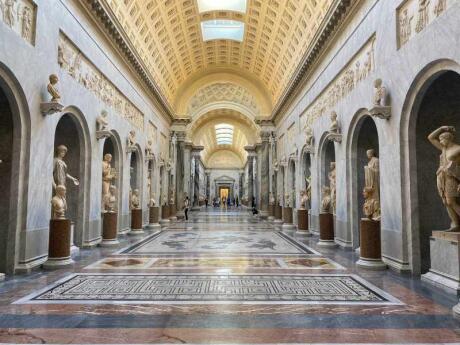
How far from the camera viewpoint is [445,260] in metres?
6.38

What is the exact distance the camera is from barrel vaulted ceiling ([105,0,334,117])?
641 inches

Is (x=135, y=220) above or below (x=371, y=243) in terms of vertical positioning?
above

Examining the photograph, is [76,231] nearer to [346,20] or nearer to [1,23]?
[1,23]

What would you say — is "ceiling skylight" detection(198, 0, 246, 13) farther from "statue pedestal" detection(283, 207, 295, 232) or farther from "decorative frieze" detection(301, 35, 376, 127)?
"statue pedestal" detection(283, 207, 295, 232)

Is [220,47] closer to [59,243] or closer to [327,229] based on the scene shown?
[327,229]

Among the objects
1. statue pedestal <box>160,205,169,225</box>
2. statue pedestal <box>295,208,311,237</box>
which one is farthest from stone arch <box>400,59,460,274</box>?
statue pedestal <box>160,205,169,225</box>

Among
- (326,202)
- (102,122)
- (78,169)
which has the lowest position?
(326,202)

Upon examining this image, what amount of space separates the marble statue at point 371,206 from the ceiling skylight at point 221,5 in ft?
46.9

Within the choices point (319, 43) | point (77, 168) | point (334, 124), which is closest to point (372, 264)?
point (334, 124)

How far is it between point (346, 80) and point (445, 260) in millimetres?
7165

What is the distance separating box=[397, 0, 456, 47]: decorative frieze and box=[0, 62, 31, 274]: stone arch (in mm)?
8476

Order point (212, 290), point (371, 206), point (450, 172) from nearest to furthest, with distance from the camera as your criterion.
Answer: point (450, 172) → point (212, 290) → point (371, 206)

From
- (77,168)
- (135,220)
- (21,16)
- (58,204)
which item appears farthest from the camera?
(135,220)

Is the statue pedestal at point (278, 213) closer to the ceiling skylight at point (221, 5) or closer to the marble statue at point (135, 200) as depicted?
the marble statue at point (135, 200)
